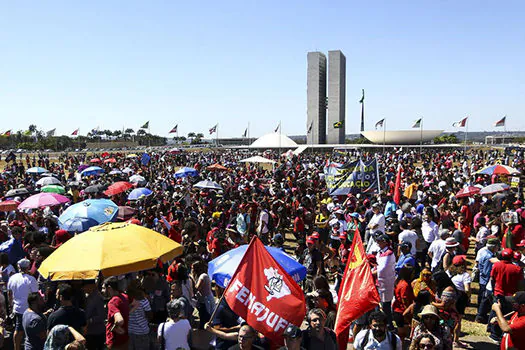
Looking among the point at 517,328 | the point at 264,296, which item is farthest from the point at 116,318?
the point at 517,328

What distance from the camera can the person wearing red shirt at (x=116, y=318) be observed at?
4.71 meters

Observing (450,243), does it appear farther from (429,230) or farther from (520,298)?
(520,298)

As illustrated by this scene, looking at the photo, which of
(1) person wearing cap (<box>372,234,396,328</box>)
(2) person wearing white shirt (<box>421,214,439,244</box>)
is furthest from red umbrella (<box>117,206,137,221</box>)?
(2) person wearing white shirt (<box>421,214,439,244</box>)

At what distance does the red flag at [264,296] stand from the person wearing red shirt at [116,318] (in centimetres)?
129

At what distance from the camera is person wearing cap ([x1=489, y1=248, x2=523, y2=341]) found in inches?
243

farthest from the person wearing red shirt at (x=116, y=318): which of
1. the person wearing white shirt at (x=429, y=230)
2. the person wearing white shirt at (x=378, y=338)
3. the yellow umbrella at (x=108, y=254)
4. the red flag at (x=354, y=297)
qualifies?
the person wearing white shirt at (x=429, y=230)

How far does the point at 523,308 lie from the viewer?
4625 mm

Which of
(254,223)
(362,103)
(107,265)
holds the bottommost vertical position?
(254,223)

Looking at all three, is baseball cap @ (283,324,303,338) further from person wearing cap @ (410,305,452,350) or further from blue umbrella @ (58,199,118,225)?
blue umbrella @ (58,199,118,225)

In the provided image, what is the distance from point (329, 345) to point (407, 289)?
2.02m

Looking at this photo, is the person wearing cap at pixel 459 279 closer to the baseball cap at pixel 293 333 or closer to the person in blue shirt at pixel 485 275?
the person in blue shirt at pixel 485 275

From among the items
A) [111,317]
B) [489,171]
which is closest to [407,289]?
[111,317]

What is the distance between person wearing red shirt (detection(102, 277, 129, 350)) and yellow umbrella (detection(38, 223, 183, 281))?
0.22m

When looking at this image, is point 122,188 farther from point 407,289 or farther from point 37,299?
point 407,289
